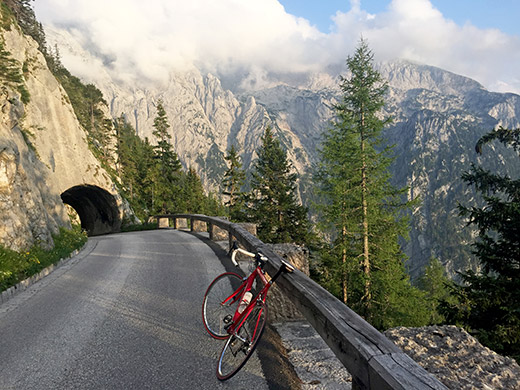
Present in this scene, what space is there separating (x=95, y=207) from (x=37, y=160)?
20172mm

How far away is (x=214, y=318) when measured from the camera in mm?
4438

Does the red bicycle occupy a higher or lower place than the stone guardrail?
lower

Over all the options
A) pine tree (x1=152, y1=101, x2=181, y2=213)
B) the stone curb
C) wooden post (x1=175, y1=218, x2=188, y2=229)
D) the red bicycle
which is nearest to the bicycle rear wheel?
the red bicycle

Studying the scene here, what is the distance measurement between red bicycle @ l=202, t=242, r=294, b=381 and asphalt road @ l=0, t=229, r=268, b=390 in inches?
6.8

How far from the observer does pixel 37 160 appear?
1922cm

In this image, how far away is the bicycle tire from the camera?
4.27m

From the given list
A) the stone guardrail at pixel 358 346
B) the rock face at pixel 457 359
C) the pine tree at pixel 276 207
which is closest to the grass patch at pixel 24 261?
the stone guardrail at pixel 358 346

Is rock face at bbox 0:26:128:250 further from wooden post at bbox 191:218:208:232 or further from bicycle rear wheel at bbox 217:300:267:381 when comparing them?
bicycle rear wheel at bbox 217:300:267:381

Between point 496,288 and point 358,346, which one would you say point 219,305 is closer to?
point 358,346

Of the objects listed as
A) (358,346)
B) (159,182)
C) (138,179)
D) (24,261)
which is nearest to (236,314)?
(358,346)

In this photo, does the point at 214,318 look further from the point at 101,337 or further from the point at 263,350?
the point at 101,337

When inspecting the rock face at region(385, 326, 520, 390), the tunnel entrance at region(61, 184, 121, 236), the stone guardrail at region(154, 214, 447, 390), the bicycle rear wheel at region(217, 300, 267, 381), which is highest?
the stone guardrail at region(154, 214, 447, 390)

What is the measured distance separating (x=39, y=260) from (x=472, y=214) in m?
15.3

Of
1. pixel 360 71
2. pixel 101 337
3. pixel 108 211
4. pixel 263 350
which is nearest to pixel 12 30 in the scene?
pixel 108 211
